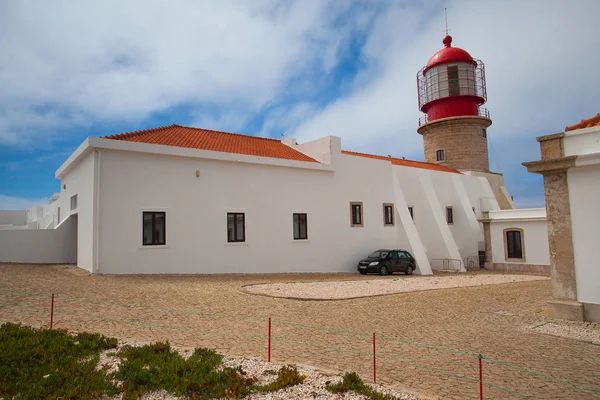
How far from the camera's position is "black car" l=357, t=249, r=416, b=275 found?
61.1ft

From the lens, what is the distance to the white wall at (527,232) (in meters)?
21.5

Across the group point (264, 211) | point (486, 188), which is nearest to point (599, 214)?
point (264, 211)

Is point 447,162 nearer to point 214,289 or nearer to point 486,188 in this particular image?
point 486,188

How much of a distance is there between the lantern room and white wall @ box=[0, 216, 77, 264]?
984 inches

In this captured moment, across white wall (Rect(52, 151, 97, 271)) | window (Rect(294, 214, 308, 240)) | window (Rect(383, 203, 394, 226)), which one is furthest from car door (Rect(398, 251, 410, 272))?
white wall (Rect(52, 151, 97, 271))

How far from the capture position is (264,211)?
56.0ft

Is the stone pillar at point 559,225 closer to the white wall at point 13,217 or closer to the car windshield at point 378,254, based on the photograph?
the car windshield at point 378,254

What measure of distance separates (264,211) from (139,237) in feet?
16.7

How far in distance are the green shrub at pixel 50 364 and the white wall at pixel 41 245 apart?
12.0 m

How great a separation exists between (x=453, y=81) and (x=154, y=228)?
24197 mm

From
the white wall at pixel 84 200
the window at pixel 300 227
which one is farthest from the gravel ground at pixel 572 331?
the white wall at pixel 84 200

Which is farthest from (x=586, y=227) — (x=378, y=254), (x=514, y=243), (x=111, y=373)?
(x=514, y=243)

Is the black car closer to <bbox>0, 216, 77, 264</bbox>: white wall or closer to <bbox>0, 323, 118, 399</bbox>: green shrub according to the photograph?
<bbox>0, 216, 77, 264</bbox>: white wall

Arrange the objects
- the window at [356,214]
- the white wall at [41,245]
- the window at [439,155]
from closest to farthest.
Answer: the white wall at [41,245] → the window at [356,214] → the window at [439,155]
